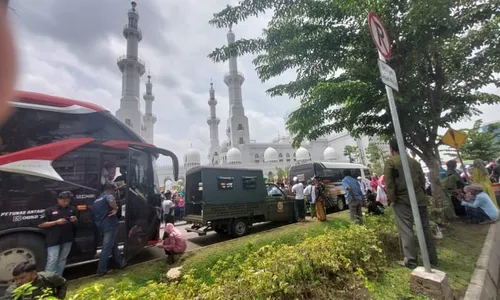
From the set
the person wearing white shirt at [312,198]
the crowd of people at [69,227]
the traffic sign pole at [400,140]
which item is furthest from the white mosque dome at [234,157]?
Answer: the traffic sign pole at [400,140]

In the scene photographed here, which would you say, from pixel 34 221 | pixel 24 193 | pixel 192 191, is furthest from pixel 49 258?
pixel 192 191

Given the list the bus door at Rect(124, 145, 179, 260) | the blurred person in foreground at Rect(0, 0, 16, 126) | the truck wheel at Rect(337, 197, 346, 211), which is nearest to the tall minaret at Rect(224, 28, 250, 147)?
A: the truck wheel at Rect(337, 197, 346, 211)

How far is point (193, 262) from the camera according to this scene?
→ 5195 millimetres

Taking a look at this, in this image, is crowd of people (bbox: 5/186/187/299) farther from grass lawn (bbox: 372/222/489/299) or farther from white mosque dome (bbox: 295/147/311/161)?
white mosque dome (bbox: 295/147/311/161)

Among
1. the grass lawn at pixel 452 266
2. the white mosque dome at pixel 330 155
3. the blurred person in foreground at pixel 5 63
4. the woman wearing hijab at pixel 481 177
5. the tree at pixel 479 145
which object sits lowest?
the grass lawn at pixel 452 266

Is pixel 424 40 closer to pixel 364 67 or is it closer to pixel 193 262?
pixel 364 67

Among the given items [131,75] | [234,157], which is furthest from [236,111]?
[131,75]

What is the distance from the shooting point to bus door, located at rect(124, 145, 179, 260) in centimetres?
532

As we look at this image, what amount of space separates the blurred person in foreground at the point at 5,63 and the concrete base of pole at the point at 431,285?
12.7 feet

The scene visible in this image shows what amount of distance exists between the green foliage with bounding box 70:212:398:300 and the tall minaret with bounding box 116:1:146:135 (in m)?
37.6

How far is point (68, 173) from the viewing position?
194 inches

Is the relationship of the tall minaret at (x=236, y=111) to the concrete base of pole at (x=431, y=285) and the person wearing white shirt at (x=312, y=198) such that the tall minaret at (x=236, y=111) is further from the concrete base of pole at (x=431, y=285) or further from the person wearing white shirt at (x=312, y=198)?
the concrete base of pole at (x=431, y=285)

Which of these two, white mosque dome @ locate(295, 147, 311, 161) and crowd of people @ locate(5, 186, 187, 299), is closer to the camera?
crowd of people @ locate(5, 186, 187, 299)

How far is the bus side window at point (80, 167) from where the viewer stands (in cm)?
487
